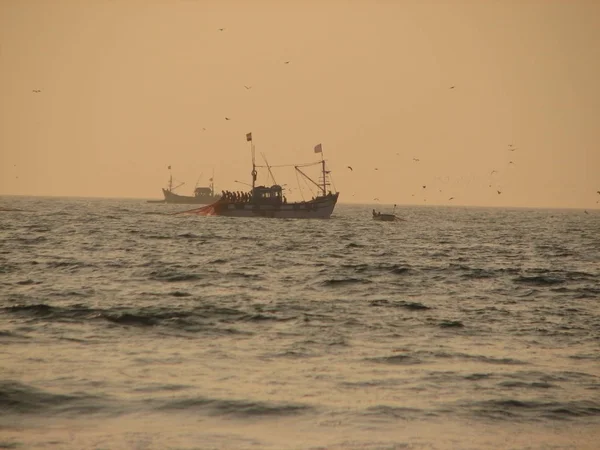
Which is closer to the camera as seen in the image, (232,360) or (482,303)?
(232,360)

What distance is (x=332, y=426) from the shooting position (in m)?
14.6

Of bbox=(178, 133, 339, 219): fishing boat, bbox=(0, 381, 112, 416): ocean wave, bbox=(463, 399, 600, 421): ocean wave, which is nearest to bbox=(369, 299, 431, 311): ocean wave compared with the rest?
bbox=(463, 399, 600, 421): ocean wave

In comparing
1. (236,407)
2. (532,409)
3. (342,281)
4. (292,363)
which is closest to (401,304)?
(342,281)

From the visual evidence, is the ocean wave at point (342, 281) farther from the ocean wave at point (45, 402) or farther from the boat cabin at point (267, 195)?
the boat cabin at point (267, 195)

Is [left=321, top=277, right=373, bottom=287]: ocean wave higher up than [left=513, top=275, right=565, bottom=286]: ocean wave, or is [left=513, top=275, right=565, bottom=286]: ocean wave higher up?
[left=321, top=277, right=373, bottom=287]: ocean wave

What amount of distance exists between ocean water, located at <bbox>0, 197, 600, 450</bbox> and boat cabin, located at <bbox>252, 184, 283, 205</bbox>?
10415 centimetres

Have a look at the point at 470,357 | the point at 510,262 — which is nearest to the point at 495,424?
the point at 470,357

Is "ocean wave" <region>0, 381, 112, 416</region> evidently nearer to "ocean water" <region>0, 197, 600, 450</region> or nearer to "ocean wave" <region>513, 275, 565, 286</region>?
"ocean water" <region>0, 197, 600, 450</region>

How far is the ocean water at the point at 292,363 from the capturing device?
47.1 feet

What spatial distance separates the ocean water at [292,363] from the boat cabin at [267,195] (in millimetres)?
104152

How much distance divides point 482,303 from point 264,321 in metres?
10.8

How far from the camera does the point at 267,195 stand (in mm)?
147000

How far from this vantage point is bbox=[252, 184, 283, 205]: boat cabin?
14600cm

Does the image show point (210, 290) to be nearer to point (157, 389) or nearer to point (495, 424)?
point (157, 389)
